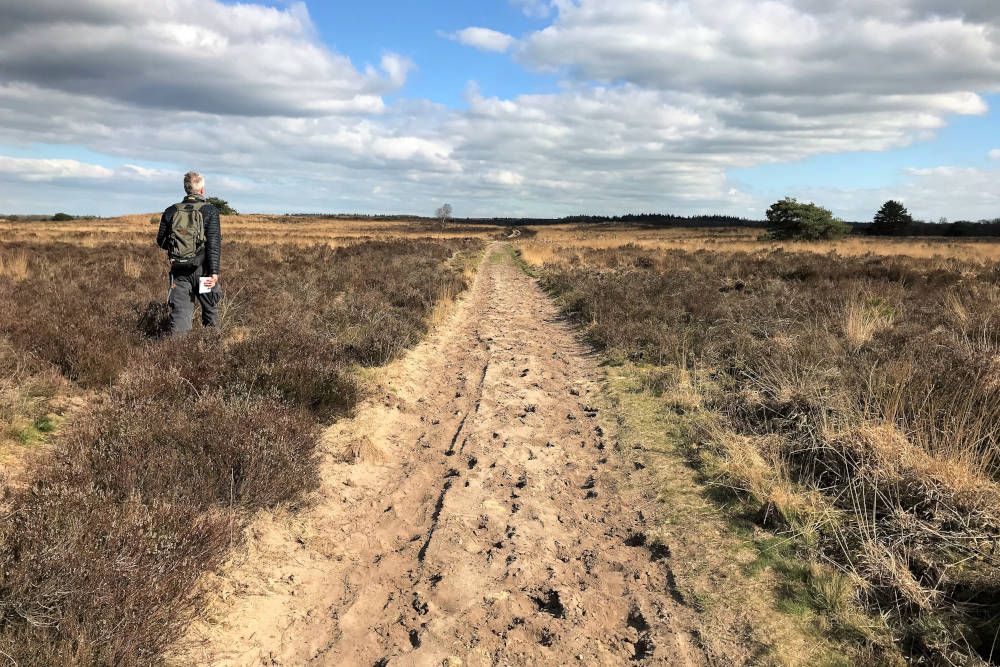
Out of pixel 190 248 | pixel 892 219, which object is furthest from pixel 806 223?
pixel 190 248

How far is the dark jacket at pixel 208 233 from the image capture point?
638 cm

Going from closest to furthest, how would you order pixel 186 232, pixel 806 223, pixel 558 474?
pixel 558 474, pixel 186 232, pixel 806 223

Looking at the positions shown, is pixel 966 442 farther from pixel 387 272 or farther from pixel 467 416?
pixel 387 272

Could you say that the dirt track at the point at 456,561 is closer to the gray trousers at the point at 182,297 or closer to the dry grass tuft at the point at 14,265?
the gray trousers at the point at 182,297

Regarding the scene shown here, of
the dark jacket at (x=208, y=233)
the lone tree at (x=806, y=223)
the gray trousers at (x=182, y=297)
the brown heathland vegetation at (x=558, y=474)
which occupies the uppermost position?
the lone tree at (x=806, y=223)

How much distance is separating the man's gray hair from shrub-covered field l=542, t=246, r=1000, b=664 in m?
5.88

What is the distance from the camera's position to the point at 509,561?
3451 millimetres

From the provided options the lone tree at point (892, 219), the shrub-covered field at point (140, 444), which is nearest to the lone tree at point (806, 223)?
the lone tree at point (892, 219)

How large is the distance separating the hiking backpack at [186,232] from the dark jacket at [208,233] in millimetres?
49

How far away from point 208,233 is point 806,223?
45849mm

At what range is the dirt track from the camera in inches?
108

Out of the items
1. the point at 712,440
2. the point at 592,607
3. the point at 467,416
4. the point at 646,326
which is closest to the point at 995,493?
the point at 712,440

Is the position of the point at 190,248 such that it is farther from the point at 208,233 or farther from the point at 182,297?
the point at 182,297

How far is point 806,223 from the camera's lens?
42.9 metres
